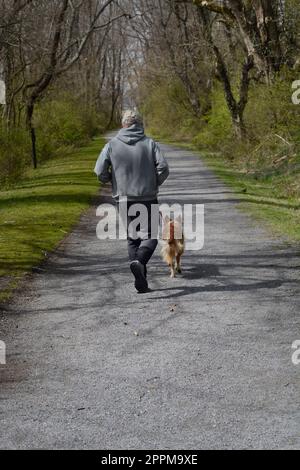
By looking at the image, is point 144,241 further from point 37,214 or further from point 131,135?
point 37,214

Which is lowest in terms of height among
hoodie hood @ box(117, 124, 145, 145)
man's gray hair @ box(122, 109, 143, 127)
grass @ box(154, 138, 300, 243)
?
grass @ box(154, 138, 300, 243)

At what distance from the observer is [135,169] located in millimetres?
8555

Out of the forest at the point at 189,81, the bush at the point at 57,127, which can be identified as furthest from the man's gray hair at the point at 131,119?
the bush at the point at 57,127

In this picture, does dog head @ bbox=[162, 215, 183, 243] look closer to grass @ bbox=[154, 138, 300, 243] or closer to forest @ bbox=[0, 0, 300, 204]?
grass @ bbox=[154, 138, 300, 243]

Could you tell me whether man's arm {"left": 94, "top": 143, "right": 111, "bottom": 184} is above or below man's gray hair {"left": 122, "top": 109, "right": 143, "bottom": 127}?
below

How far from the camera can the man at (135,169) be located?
8.55 meters

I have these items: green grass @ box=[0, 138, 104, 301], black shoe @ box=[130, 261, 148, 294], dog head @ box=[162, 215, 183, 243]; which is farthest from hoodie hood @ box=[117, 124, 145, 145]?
green grass @ box=[0, 138, 104, 301]

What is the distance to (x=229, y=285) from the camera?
9172 mm

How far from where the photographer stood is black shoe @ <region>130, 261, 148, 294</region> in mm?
8562

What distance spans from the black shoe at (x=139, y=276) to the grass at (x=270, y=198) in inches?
172

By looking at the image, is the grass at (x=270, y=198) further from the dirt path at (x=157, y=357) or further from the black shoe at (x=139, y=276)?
the black shoe at (x=139, y=276)

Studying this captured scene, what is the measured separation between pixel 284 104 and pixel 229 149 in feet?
33.9

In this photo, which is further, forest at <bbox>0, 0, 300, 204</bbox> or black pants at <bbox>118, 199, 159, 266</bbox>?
forest at <bbox>0, 0, 300, 204</bbox>
